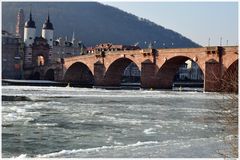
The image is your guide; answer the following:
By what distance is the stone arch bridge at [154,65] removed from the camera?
4447 centimetres

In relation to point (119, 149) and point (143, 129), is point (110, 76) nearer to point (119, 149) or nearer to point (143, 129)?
point (143, 129)

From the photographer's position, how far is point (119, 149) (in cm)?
1255

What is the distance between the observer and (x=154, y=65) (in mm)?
53594

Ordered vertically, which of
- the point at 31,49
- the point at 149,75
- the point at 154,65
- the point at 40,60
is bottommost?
the point at 149,75

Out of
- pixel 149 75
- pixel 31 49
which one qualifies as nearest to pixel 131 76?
pixel 31 49

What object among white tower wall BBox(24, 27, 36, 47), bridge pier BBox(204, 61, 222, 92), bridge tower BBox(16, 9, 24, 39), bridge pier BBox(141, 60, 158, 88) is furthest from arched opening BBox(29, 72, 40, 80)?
bridge pier BBox(204, 61, 222, 92)

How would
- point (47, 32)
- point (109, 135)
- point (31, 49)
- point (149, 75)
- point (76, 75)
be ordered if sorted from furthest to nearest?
point (47, 32) < point (31, 49) < point (76, 75) < point (149, 75) < point (109, 135)

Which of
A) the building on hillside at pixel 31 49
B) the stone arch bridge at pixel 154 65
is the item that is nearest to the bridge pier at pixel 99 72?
the stone arch bridge at pixel 154 65

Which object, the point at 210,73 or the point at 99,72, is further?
the point at 99,72

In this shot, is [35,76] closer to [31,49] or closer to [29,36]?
[31,49]

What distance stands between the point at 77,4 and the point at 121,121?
14082cm

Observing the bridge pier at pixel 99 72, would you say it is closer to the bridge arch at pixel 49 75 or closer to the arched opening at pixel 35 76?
the bridge arch at pixel 49 75

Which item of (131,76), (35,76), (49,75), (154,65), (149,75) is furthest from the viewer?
(131,76)

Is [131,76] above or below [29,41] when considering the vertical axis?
below
